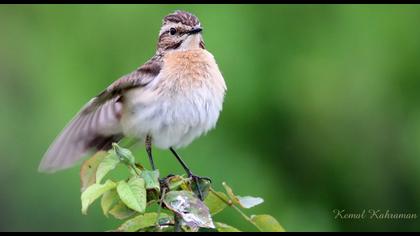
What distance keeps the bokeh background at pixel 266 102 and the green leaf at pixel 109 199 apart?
2.89 metres

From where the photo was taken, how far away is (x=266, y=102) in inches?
294

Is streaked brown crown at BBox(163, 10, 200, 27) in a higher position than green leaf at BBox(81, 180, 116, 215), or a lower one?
higher

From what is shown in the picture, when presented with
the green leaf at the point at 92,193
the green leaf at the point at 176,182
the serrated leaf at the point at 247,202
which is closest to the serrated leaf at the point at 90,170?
the green leaf at the point at 176,182

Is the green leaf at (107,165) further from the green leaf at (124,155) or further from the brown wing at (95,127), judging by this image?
the brown wing at (95,127)

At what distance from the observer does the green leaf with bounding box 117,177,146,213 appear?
3.69 m

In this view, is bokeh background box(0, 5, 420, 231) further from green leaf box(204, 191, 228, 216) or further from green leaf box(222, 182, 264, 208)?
green leaf box(222, 182, 264, 208)

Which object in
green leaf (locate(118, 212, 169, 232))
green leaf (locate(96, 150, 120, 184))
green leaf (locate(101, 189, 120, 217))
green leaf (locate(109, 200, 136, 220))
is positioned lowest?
green leaf (locate(118, 212, 169, 232))

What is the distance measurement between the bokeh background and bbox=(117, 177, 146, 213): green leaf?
3006 millimetres

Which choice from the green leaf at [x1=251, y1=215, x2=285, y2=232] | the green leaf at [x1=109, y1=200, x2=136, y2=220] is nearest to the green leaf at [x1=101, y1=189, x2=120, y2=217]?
the green leaf at [x1=109, y1=200, x2=136, y2=220]

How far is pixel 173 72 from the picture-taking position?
230 inches

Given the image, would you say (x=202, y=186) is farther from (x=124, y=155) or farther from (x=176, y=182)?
(x=124, y=155)
